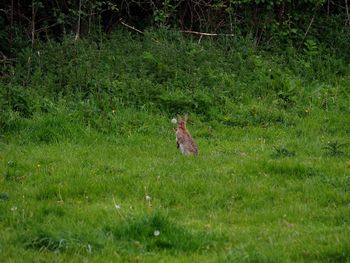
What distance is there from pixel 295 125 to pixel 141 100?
3293 mm

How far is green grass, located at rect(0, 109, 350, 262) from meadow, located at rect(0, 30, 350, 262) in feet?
0.08

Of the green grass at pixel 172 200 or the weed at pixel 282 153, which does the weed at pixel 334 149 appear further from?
the weed at pixel 282 153

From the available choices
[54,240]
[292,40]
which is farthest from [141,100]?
[54,240]

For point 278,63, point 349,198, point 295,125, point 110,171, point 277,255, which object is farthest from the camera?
point 278,63

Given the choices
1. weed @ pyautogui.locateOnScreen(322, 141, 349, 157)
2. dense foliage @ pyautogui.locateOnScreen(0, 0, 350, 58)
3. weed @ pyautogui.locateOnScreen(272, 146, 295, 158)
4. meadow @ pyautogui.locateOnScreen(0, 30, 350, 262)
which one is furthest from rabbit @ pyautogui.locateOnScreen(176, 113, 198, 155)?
dense foliage @ pyautogui.locateOnScreen(0, 0, 350, 58)

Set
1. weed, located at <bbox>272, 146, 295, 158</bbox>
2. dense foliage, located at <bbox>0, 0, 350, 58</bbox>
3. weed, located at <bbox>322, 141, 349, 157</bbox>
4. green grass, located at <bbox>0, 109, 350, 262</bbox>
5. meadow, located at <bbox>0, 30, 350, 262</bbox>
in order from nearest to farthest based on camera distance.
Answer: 1. green grass, located at <bbox>0, 109, 350, 262</bbox>
2. meadow, located at <bbox>0, 30, 350, 262</bbox>
3. weed, located at <bbox>272, 146, 295, 158</bbox>
4. weed, located at <bbox>322, 141, 349, 157</bbox>
5. dense foliage, located at <bbox>0, 0, 350, 58</bbox>

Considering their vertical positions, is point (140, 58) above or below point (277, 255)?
below

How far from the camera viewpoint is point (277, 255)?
7559 millimetres

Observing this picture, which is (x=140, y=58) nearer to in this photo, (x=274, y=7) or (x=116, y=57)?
(x=116, y=57)

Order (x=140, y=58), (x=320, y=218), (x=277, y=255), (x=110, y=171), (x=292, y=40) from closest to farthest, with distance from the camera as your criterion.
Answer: (x=277, y=255) → (x=320, y=218) → (x=110, y=171) → (x=140, y=58) → (x=292, y=40)

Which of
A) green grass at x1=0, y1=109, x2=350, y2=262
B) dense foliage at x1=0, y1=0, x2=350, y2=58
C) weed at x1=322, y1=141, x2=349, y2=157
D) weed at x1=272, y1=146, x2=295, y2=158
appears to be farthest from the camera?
dense foliage at x1=0, y1=0, x2=350, y2=58

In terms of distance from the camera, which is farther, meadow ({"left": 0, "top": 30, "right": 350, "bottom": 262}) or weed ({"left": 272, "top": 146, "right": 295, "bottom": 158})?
weed ({"left": 272, "top": 146, "right": 295, "bottom": 158})

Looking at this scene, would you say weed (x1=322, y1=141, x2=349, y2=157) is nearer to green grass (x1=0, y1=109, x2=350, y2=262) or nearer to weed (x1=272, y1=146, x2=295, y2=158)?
green grass (x1=0, y1=109, x2=350, y2=262)

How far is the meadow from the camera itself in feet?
26.6
